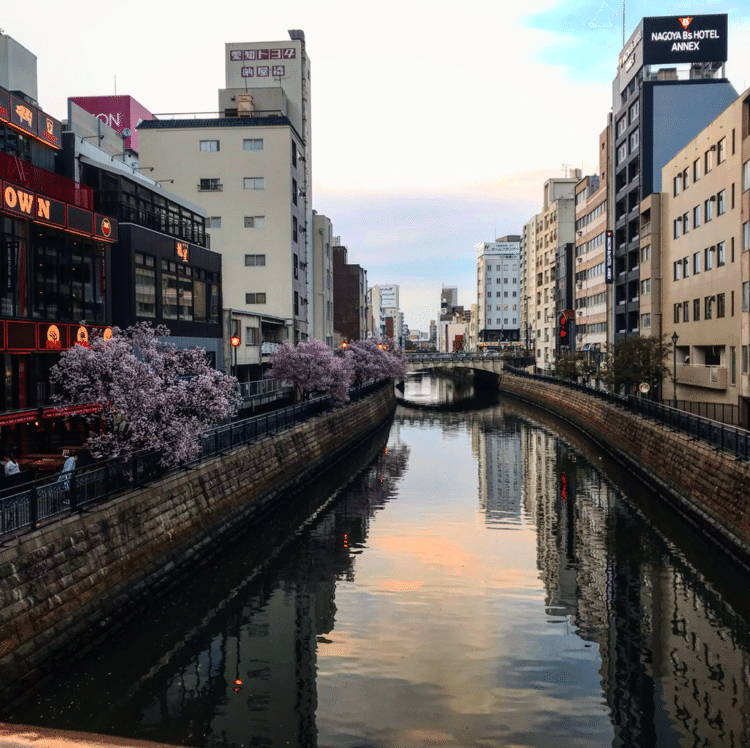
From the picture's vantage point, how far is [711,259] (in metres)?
54.8

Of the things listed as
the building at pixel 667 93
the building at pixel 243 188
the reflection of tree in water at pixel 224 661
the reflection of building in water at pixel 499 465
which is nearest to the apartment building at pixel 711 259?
the building at pixel 667 93

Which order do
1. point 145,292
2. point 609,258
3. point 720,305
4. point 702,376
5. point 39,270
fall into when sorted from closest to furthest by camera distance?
point 39,270 → point 145,292 → point 720,305 → point 702,376 → point 609,258

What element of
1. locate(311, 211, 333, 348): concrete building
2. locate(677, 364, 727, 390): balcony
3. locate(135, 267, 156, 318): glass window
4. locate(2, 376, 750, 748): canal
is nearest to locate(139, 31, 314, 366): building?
locate(311, 211, 333, 348): concrete building

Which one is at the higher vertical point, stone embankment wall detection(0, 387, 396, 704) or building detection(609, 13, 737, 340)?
building detection(609, 13, 737, 340)

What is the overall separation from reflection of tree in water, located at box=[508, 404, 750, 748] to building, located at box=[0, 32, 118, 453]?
870 inches

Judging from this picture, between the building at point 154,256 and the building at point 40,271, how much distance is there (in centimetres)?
174

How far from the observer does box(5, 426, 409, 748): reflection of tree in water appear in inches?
670

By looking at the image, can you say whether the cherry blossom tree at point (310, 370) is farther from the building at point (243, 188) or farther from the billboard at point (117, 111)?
the billboard at point (117, 111)

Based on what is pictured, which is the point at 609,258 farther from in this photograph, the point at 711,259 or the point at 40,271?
the point at 40,271

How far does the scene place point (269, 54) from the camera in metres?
95.1

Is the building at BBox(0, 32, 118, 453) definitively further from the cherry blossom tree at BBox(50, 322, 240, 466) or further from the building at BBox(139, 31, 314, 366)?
the building at BBox(139, 31, 314, 366)

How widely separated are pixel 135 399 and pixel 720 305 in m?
42.0

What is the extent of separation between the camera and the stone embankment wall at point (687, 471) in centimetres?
2916

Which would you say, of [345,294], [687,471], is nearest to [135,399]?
[687,471]
